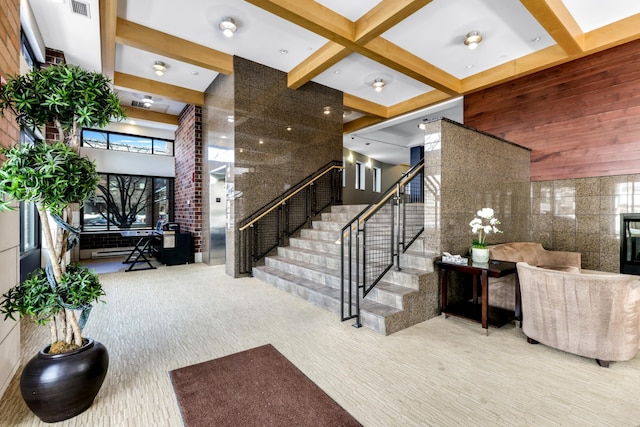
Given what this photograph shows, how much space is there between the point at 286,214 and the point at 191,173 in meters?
2.95

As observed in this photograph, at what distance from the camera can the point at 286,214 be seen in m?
6.07

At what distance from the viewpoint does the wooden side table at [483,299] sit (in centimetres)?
304

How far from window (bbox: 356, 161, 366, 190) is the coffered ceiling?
247 inches

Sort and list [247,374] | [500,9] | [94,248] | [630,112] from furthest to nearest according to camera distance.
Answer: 1. [94,248]
2. [630,112]
3. [500,9]
4. [247,374]

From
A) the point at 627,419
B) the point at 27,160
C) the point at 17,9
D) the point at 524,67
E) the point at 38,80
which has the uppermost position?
the point at 524,67

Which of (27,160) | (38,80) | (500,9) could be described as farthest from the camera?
(500,9)

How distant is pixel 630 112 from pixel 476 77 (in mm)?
2421

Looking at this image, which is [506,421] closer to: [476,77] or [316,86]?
[476,77]

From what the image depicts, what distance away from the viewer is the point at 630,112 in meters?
4.35

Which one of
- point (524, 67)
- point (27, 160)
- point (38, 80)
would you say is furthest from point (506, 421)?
point (524, 67)

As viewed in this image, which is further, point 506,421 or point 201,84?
point 201,84

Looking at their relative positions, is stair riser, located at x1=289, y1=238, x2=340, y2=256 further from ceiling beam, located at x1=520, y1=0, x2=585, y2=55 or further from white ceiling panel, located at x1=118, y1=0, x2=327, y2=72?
ceiling beam, located at x1=520, y1=0, x2=585, y2=55

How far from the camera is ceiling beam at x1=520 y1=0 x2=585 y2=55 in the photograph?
139 inches

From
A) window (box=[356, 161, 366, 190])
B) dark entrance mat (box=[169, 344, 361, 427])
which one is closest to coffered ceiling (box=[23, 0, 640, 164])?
dark entrance mat (box=[169, 344, 361, 427])
